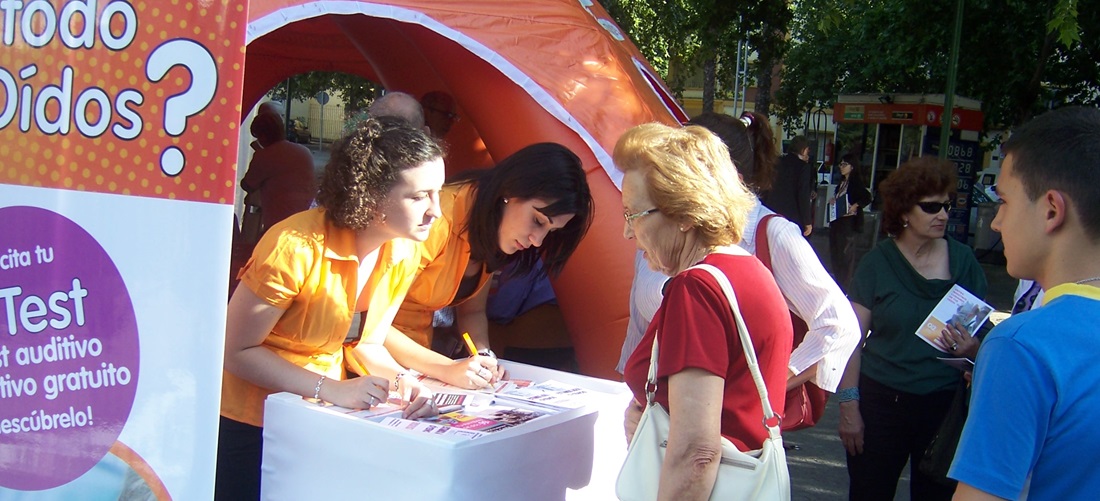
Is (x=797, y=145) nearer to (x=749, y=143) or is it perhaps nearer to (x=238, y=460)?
(x=749, y=143)

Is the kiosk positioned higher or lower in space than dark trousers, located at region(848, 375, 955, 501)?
higher

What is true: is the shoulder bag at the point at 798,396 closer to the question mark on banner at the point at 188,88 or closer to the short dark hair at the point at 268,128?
the question mark on banner at the point at 188,88

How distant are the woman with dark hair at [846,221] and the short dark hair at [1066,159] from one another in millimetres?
8809

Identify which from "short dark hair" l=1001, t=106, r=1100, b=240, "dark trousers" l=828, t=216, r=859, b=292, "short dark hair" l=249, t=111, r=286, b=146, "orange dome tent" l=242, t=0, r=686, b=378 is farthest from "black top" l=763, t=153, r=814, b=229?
"short dark hair" l=1001, t=106, r=1100, b=240

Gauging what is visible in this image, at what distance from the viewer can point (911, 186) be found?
10.8ft

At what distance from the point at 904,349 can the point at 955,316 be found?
278 mm

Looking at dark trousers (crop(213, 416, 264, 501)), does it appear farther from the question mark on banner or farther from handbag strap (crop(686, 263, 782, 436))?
handbag strap (crop(686, 263, 782, 436))

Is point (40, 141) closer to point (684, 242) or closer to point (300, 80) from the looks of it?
point (684, 242)

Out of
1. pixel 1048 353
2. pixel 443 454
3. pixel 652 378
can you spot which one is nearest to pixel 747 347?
pixel 652 378

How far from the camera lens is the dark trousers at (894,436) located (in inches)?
126

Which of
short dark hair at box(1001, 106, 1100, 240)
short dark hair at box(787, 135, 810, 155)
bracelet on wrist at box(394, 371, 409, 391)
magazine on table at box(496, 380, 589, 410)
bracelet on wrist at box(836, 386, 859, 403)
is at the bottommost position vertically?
bracelet on wrist at box(836, 386, 859, 403)

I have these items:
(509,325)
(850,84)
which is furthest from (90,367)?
(850,84)

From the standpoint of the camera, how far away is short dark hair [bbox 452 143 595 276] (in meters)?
2.83

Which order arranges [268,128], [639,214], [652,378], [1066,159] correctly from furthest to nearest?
[268,128]
[639,214]
[652,378]
[1066,159]
